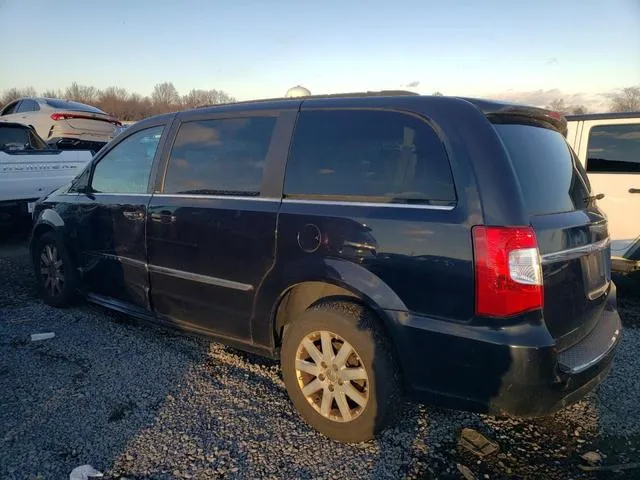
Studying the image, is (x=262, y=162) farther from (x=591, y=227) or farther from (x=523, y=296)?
(x=591, y=227)

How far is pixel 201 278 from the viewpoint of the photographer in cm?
349

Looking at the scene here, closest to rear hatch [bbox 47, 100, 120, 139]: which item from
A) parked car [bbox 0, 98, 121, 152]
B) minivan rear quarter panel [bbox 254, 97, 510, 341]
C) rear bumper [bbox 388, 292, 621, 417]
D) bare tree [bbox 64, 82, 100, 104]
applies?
parked car [bbox 0, 98, 121, 152]

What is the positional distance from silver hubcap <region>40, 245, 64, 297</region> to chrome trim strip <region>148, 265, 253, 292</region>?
1.58 meters

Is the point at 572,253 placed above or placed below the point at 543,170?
below

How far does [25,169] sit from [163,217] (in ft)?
15.0

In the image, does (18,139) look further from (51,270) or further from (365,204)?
(365,204)

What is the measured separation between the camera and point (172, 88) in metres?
60.5

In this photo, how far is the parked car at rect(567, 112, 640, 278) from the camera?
5.55 metres

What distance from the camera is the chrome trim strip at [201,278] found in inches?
128

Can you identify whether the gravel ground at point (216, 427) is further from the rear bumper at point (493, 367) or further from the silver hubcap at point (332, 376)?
the rear bumper at point (493, 367)

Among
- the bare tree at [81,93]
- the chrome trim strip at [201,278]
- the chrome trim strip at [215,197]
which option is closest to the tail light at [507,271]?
the chrome trim strip at [215,197]

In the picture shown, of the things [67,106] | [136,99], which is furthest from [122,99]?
[67,106]

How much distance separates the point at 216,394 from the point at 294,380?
2.15 ft

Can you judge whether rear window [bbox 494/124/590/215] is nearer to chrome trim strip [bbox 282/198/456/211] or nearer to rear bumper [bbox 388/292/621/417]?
chrome trim strip [bbox 282/198/456/211]
